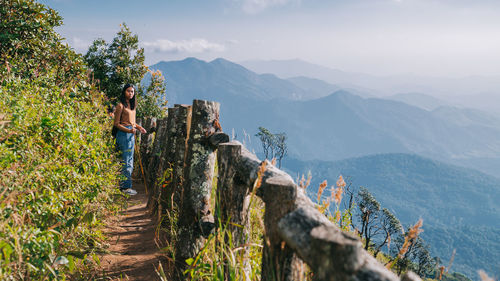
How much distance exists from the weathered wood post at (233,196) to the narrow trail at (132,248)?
126 centimetres

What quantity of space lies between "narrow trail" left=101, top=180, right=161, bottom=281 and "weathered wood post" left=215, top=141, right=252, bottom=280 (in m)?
1.26

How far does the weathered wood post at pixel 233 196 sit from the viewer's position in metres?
2.90

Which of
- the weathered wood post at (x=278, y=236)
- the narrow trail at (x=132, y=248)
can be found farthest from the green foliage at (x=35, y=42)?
the weathered wood post at (x=278, y=236)

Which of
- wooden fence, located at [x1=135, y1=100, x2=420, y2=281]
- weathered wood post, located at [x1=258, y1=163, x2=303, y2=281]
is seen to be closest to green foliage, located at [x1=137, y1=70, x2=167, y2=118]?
wooden fence, located at [x1=135, y1=100, x2=420, y2=281]

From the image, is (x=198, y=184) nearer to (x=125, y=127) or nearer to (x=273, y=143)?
(x=125, y=127)

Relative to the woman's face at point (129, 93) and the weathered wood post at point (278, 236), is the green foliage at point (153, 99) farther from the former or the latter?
the weathered wood post at point (278, 236)

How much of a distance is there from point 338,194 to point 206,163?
145cm

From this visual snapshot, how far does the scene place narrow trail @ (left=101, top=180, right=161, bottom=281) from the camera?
371cm

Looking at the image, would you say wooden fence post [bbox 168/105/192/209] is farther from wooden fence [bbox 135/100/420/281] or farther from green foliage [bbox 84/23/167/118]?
green foliage [bbox 84/23/167/118]

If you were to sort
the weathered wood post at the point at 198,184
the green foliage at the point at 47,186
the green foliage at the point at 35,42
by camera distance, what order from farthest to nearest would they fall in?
the green foliage at the point at 35,42
the weathered wood post at the point at 198,184
the green foliage at the point at 47,186

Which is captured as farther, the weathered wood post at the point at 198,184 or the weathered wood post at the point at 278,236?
the weathered wood post at the point at 198,184

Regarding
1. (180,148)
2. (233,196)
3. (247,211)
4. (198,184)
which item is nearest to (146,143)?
(180,148)

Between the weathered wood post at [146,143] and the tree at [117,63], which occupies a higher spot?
the tree at [117,63]

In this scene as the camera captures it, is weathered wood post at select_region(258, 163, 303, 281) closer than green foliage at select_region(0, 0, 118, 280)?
Yes
